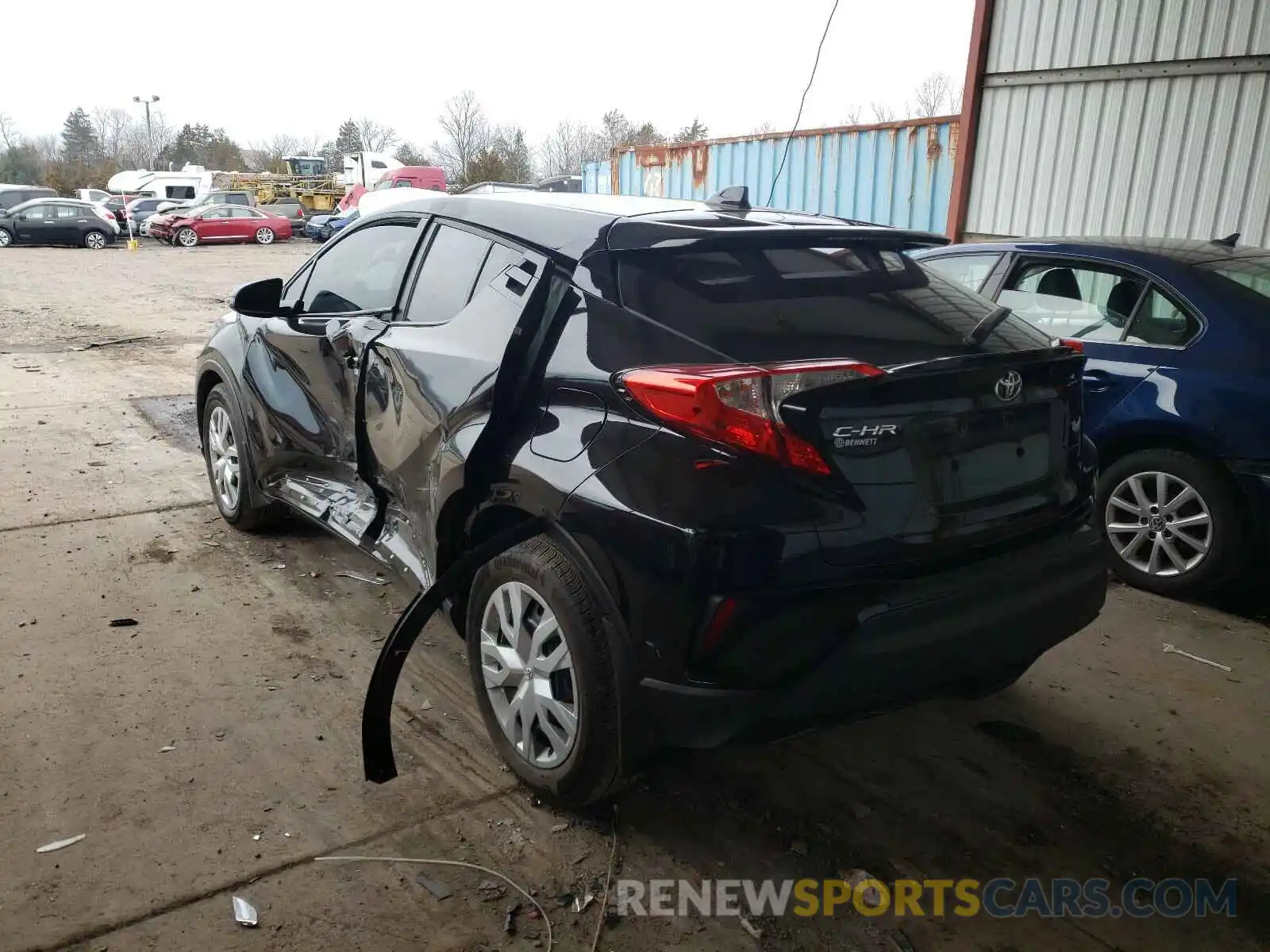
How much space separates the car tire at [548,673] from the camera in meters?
2.56

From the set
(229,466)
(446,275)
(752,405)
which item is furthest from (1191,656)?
(229,466)

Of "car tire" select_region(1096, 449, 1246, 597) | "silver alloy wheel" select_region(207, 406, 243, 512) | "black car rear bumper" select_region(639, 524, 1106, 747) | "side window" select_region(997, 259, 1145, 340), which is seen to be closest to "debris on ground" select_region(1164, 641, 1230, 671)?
"car tire" select_region(1096, 449, 1246, 597)

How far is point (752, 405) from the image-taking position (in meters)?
2.32

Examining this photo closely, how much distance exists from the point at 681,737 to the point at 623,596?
0.37 m

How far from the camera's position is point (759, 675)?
7.70ft

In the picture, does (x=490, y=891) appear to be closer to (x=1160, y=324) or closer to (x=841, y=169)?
(x=1160, y=324)

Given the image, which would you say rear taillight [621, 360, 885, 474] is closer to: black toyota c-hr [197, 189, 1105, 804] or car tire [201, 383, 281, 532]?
black toyota c-hr [197, 189, 1105, 804]

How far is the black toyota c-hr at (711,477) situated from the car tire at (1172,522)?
69.1 inches

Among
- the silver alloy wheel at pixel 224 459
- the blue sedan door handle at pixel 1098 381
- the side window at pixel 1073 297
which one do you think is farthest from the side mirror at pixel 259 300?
the blue sedan door handle at pixel 1098 381

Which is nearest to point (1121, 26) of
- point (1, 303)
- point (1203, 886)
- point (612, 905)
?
point (1203, 886)

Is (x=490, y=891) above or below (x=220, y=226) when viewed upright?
below

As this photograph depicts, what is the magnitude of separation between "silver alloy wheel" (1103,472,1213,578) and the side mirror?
12.9ft

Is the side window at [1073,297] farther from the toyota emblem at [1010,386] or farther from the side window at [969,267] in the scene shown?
the toyota emblem at [1010,386]

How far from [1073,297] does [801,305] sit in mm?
2975
